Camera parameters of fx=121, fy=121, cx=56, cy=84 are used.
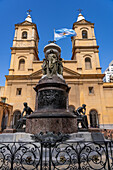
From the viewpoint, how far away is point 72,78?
26641 mm

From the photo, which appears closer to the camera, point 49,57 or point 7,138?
point 7,138

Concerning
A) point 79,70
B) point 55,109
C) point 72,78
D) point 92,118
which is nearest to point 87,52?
point 79,70

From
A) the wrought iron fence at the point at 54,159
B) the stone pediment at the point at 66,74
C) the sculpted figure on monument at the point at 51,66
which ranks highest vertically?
the stone pediment at the point at 66,74

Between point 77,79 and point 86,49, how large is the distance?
8683 millimetres

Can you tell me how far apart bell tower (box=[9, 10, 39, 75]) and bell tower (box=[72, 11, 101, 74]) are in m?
11.1

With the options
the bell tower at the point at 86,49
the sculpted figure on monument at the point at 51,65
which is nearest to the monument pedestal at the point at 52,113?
the sculpted figure on monument at the point at 51,65

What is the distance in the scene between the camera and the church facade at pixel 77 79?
80.9 ft

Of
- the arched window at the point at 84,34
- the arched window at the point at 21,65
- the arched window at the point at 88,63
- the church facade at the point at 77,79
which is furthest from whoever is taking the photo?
the arched window at the point at 84,34

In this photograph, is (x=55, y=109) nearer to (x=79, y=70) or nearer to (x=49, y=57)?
(x=49, y=57)

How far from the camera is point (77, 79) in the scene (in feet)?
87.1

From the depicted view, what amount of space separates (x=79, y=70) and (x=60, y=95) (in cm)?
2160

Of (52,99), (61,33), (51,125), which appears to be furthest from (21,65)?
(51,125)

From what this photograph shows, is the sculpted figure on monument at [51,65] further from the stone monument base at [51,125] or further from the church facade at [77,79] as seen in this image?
the church facade at [77,79]

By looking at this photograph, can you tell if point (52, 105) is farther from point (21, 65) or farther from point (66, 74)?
point (21, 65)
